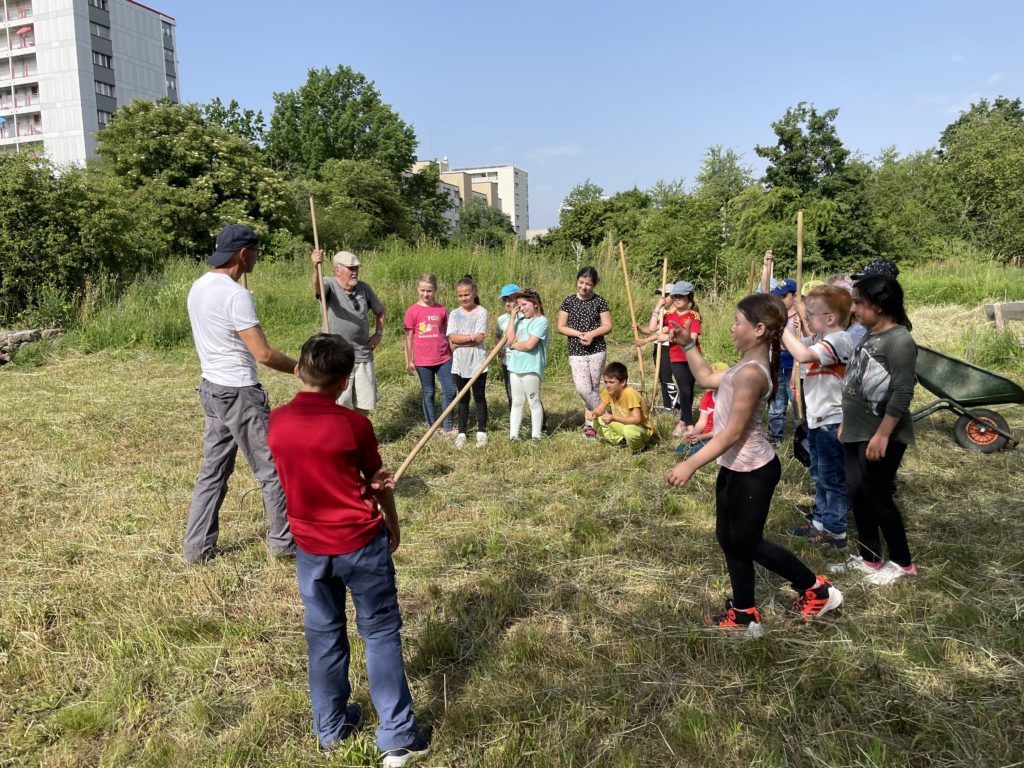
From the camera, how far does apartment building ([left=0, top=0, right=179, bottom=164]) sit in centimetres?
5300

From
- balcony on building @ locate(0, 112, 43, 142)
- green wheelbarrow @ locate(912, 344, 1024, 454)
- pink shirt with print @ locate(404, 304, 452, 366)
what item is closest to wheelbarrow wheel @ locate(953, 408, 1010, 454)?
green wheelbarrow @ locate(912, 344, 1024, 454)

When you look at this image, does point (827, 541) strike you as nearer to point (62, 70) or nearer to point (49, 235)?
point (49, 235)

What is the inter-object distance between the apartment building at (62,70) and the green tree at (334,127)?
68.6 feet

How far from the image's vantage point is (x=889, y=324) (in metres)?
Result: 3.54

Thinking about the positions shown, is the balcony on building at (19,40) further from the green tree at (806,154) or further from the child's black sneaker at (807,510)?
the child's black sneaker at (807,510)

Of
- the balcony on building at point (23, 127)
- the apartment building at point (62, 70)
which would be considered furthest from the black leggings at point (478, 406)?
the balcony on building at point (23, 127)

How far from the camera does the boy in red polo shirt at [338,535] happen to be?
7.43 ft

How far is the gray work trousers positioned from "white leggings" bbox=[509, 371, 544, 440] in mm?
3073

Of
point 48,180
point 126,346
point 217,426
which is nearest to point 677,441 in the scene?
point 217,426

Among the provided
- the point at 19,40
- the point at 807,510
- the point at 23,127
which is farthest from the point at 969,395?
the point at 19,40

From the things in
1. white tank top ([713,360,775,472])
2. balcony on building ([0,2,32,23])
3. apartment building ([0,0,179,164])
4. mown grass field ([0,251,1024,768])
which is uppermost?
balcony on building ([0,2,32,23])

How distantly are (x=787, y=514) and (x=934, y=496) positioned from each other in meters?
1.28

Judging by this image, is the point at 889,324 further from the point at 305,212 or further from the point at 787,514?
the point at 305,212

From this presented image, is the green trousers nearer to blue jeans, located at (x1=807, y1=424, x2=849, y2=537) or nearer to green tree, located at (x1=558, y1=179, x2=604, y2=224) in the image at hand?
blue jeans, located at (x1=807, y1=424, x2=849, y2=537)
